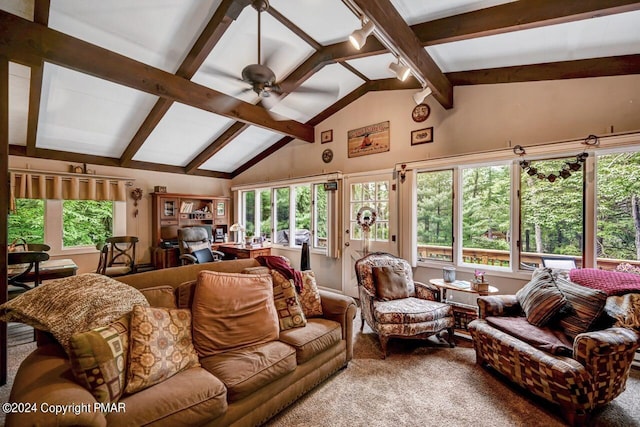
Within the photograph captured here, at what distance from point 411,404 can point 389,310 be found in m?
0.82

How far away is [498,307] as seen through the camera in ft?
8.43

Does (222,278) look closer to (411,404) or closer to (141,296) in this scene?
(141,296)

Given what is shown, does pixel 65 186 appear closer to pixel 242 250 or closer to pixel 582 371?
pixel 242 250

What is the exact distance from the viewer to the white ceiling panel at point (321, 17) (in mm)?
2656

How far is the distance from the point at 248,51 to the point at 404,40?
184 cm

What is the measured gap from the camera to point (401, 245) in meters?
3.97

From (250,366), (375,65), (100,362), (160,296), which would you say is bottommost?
(250,366)

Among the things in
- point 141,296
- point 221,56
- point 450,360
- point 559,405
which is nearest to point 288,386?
point 141,296

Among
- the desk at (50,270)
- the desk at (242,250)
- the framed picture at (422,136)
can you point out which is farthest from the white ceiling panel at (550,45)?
the desk at (50,270)

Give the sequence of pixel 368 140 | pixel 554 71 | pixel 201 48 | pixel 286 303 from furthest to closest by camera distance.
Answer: pixel 368 140 < pixel 201 48 < pixel 554 71 < pixel 286 303

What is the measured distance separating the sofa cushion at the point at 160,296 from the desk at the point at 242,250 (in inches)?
128

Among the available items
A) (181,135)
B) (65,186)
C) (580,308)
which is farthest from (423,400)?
(65,186)

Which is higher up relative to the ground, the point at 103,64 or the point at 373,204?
the point at 103,64

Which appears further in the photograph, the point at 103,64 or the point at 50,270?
the point at 50,270
